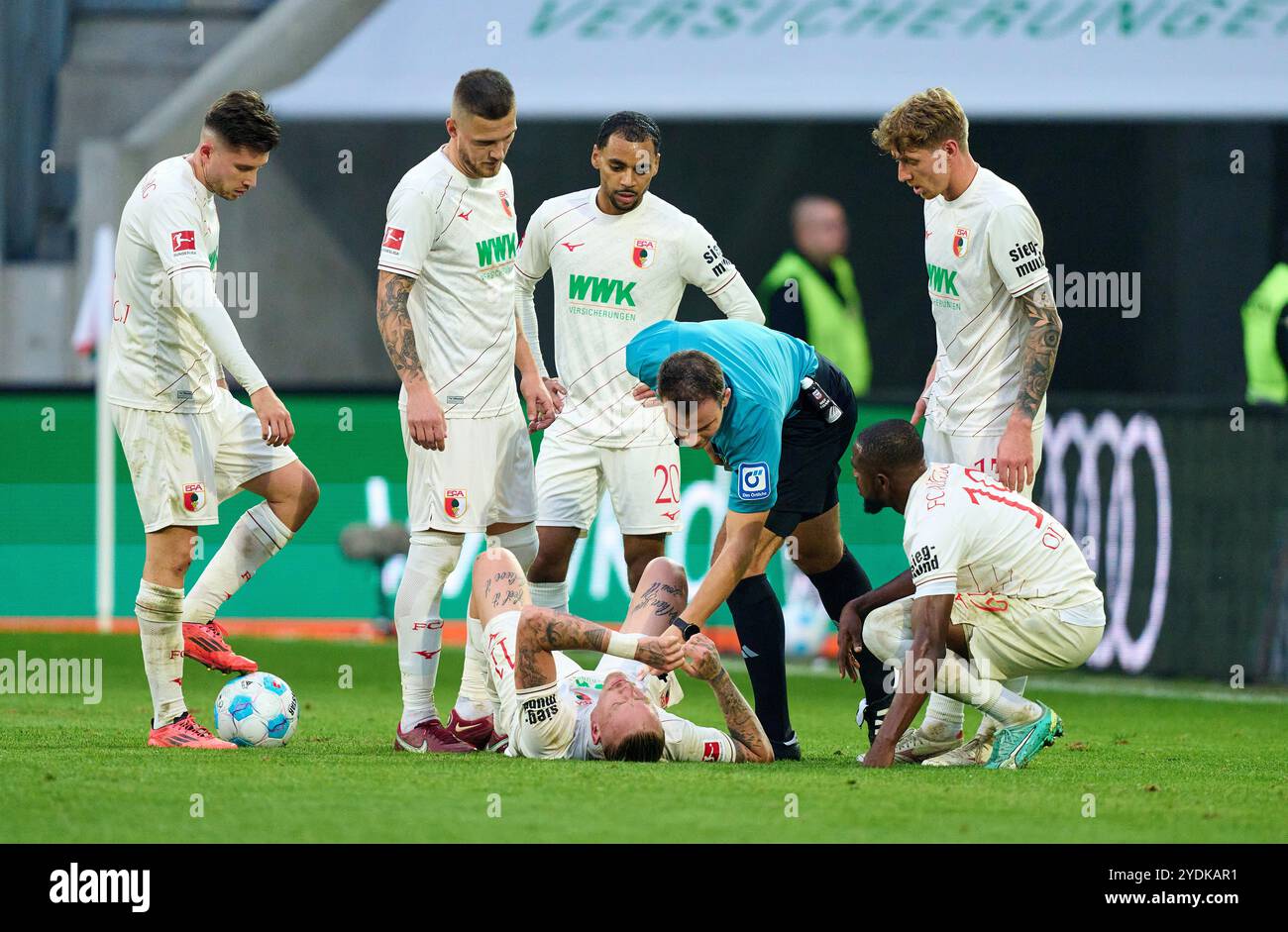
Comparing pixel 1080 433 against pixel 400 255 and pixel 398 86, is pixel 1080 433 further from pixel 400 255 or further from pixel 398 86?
pixel 398 86

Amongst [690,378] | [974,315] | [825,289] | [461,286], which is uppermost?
[825,289]

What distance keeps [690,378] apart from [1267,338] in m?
6.21

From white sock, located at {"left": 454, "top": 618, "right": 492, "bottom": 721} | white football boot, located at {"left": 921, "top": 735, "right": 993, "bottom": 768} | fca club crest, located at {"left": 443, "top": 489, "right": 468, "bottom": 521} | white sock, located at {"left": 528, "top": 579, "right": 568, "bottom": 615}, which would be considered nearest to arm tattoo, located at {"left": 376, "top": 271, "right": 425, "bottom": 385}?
fca club crest, located at {"left": 443, "top": 489, "right": 468, "bottom": 521}

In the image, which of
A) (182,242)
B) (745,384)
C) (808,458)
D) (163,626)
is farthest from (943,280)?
(163,626)

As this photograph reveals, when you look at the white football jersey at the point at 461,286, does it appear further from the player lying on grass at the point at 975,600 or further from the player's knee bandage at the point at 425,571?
the player lying on grass at the point at 975,600

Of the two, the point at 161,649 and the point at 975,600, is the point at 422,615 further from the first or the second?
the point at 975,600

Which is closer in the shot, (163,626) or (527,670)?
(527,670)

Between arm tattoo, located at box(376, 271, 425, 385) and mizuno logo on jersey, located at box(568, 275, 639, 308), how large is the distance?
787mm

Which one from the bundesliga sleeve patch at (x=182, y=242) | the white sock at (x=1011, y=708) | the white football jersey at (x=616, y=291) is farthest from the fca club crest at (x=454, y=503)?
the white sock at (x=1011, y=708)

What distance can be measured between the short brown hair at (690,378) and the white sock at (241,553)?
6.36ft

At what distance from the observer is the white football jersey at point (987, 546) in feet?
20.5

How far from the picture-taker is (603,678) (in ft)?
21.8

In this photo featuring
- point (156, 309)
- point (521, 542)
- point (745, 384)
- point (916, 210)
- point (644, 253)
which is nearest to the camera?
point (745, 384)

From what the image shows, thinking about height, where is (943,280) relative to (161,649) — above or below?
above
